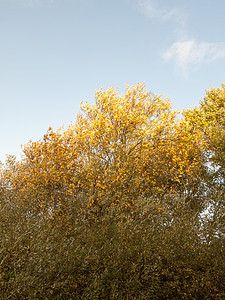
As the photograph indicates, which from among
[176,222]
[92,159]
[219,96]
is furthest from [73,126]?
[219,96]

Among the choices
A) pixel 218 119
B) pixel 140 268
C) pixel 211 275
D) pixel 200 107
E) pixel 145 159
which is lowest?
pixel 140 268

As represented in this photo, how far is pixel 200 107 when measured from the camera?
31.5m

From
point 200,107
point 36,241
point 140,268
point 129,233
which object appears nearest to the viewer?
point 36,241

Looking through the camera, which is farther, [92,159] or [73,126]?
[73,126]

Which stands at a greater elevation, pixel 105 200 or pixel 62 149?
pixel 62 149

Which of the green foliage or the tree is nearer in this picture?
the green foliage

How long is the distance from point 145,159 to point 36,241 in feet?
36.1

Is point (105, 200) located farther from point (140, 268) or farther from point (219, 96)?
point (219, 96)

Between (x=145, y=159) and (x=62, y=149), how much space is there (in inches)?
221

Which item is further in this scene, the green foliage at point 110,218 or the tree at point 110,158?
the tree at point 110,158

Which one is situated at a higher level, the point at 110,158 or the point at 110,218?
the point at 110,158

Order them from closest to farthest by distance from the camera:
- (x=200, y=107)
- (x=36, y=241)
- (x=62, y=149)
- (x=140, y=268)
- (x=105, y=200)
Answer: (x=36, y=241) → (x=140, y=268) → (x=105, y=200) → (x=62, y=149) → (x=200, y=107)

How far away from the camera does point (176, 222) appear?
46.8 ft

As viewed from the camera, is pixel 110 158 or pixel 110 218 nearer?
pixel 110 218
